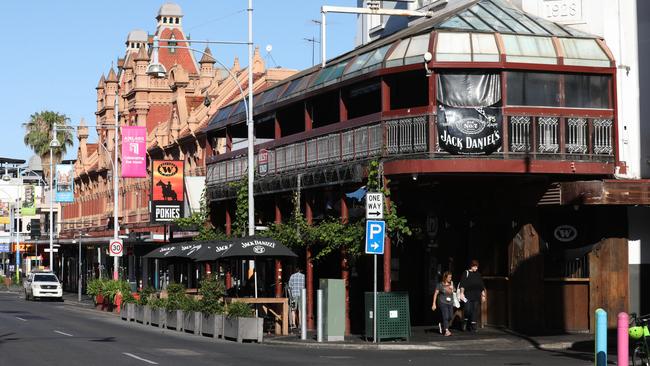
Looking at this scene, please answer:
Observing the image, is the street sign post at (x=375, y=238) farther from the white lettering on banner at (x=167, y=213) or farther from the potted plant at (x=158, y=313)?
the white lettering on banner at (x=167, y=213)

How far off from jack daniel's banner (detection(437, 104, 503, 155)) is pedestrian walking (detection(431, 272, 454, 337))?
10.8 ft

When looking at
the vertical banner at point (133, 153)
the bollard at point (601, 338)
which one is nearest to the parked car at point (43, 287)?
A: the vertical banner at point (133, 153)

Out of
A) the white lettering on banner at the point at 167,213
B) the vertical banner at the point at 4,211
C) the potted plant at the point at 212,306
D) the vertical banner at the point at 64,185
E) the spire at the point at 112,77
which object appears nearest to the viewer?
the potted plant at the point at 212,306

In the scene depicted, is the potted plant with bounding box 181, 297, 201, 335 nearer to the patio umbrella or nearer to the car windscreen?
the patio umbrella

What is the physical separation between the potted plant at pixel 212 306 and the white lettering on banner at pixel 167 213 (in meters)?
18.8

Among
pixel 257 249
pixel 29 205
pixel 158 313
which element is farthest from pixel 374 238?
pixel 29 205

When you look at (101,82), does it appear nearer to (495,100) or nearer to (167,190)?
(167,190)

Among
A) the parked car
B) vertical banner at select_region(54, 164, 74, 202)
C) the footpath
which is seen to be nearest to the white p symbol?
the footpath

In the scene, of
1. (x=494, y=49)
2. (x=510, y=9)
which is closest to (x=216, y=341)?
(x=494, y=49)

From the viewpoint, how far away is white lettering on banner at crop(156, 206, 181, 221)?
50.7 m

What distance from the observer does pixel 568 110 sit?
1156 inches

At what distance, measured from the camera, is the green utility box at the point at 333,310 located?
28.1 meters

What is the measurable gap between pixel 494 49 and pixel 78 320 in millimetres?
19472

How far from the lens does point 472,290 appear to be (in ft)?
96.5
